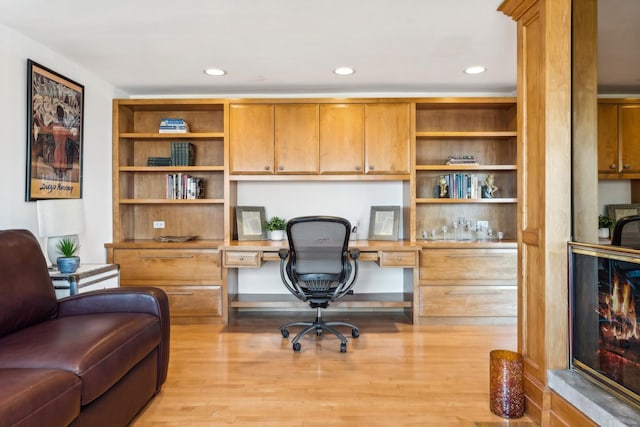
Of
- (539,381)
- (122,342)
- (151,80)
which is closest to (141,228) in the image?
(151,80)

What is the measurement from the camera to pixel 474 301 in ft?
13.0

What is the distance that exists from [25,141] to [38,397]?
7.24 feet

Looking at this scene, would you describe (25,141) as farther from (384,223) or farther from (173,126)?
(384,223)

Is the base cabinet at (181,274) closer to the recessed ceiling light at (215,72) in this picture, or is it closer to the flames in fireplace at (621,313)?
the recessed ceiling light at (215,72)

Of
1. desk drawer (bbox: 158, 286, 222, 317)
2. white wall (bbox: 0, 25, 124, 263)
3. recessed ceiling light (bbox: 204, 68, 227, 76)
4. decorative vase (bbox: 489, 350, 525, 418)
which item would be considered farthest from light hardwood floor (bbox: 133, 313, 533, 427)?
recessed ceiling light (bbox: 204, 68, 227, 76)

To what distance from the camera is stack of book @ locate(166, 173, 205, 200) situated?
4.30 meters

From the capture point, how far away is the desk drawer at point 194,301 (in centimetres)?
401

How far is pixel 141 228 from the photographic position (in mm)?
4547

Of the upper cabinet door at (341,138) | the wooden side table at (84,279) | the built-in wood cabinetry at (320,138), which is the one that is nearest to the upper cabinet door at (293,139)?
the built-in wood cabinetry at (320,138)

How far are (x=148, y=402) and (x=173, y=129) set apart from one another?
2.72 m

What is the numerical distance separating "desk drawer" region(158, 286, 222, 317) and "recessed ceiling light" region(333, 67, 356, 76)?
2.23 meters

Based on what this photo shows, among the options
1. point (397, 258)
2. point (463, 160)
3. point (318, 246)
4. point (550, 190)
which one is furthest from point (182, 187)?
point (550, 190)

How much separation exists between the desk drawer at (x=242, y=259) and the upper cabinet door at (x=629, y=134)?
2792 mm

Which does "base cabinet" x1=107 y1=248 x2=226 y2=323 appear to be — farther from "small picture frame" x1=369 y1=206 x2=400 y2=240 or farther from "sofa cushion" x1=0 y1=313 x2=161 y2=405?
"sofa cushion" x1=0 y1=313 x2=161 y2=405
